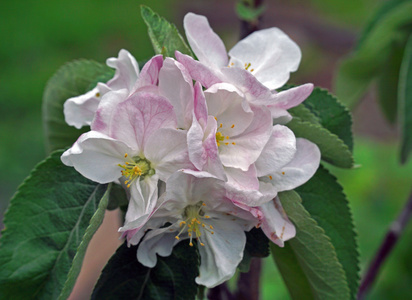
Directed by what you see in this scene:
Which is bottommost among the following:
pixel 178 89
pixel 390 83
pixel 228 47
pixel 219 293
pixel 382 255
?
pixel 228 47

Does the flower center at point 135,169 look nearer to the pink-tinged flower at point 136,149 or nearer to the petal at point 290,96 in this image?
the pink-tinged flower at point 136,149

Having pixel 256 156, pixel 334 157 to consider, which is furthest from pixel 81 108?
pixel 334 157

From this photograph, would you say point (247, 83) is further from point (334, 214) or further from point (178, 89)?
point (334, 214)

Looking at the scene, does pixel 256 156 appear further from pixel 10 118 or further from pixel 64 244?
pixel 10 118

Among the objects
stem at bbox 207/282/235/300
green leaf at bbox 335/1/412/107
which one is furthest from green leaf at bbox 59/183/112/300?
green leaf at bbox 335/1/412/107

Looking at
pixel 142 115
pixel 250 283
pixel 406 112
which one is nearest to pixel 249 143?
pixel 142 115

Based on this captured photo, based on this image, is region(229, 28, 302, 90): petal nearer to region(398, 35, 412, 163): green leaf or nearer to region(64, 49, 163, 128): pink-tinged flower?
region(64, 49, 163, 128): pink-tinged flower
